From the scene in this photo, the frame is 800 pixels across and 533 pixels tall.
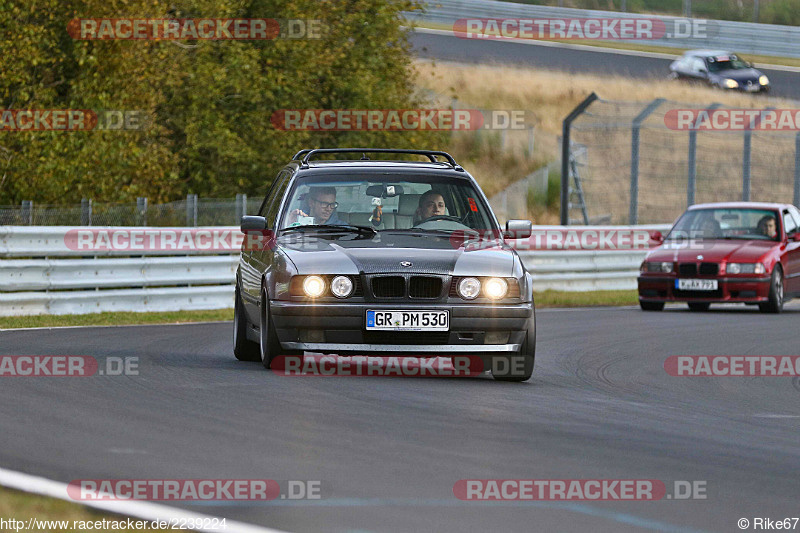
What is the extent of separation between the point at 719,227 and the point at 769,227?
695 mm

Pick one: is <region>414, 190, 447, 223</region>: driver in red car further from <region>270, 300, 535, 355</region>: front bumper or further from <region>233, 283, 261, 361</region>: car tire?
<region>233, 283, 261, 361</region>: car tire

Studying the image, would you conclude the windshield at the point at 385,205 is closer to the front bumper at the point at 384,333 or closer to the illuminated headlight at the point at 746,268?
the front bumper at the point at 384,333

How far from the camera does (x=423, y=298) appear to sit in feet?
33.4

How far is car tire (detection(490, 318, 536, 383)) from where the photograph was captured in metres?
10.4

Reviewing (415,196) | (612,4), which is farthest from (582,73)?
(415,196)

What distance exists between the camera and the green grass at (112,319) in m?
16.2

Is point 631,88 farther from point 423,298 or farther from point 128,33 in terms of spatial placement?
point 423,298

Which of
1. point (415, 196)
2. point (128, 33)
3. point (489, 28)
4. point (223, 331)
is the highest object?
point (489, 28)

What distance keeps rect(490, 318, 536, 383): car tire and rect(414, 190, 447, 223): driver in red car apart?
1.27 metres

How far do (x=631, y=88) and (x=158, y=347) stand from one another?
115 ft
